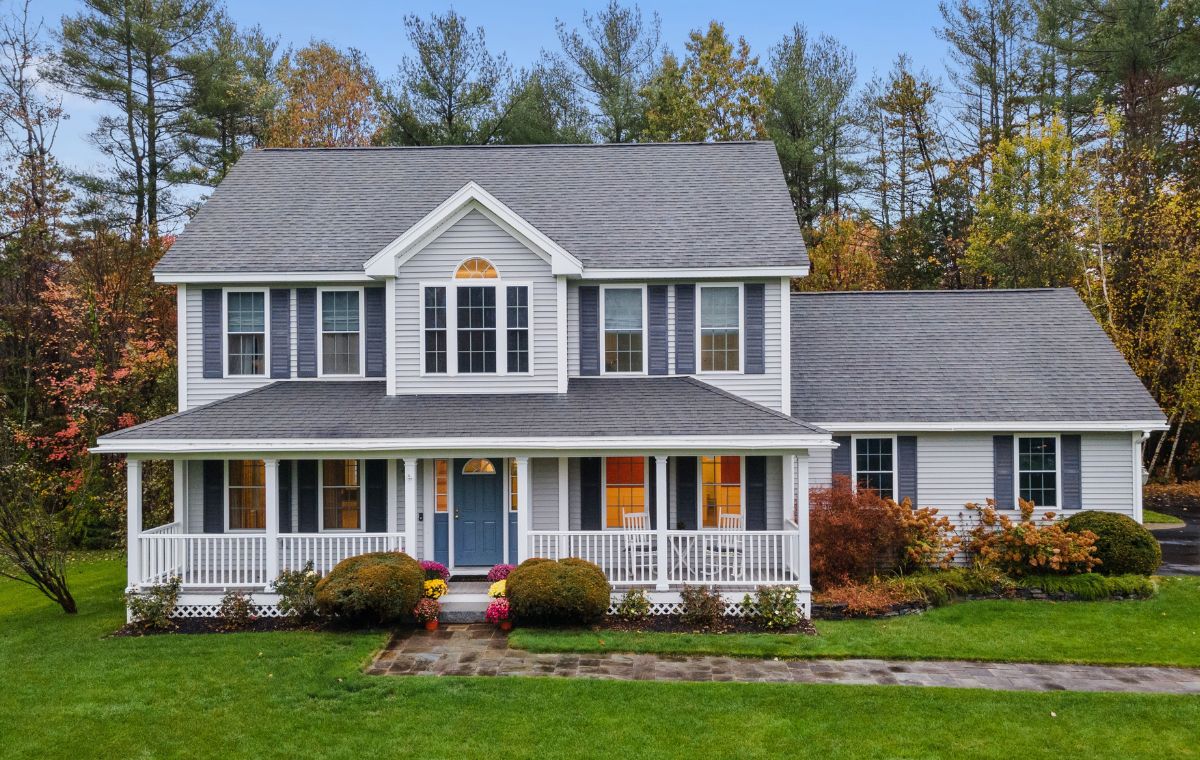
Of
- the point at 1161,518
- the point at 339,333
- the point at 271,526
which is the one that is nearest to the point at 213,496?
the point at 271,526

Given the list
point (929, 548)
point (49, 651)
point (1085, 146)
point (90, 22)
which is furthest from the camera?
point (1085, 146)

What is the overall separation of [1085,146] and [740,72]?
14.2 meters

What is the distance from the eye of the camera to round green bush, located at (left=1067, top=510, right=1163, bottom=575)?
1504 cm

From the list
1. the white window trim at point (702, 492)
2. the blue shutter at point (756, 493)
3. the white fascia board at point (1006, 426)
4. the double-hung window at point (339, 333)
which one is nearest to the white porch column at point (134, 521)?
the double-hung window at point (339, 333)

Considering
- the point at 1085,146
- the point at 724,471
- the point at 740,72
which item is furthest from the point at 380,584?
the point at 1085,146

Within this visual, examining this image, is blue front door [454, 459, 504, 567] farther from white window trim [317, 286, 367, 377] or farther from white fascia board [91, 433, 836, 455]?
white window trim [317, 286, 367, 377]

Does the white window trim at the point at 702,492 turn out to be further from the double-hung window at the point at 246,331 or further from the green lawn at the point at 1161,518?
the green lawn at the point at 1161,518

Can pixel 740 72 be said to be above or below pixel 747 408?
above

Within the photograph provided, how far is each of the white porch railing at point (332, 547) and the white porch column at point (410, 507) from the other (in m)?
0.19

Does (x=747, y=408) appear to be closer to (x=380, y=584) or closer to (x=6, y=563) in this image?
(x=380, y=584)

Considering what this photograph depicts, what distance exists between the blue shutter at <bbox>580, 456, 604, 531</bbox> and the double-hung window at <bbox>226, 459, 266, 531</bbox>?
6390mm

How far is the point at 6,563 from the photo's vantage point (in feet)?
58.0

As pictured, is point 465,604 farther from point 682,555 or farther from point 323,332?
point 323,332

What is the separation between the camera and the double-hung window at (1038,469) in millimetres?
16516
